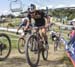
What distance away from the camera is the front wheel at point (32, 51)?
334 inches

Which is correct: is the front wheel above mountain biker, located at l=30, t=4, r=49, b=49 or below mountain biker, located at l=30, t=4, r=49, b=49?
below

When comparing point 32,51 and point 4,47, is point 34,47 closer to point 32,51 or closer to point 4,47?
point 32,51

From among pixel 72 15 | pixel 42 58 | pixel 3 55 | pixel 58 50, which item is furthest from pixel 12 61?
pixel 72 15

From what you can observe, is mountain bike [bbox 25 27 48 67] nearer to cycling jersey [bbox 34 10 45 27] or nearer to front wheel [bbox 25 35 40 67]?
front wheel [bbox 25 35 40 67]

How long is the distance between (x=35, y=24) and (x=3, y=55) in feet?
4.62

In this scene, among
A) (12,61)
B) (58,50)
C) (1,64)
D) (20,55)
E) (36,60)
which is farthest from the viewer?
(58,50)

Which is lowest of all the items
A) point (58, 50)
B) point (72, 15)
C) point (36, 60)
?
point (72, 15)

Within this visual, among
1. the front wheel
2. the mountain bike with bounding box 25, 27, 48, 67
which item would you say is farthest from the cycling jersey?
the front wheel

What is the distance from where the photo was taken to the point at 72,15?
59.3 metres

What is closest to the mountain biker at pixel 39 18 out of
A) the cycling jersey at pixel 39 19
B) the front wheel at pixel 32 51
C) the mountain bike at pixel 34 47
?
the cycling jersey at pixel 39 19

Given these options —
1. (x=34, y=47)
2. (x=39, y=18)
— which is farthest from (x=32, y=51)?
(x=39, y=18)

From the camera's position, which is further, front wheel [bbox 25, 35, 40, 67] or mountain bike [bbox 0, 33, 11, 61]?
mountain bike [bbox 0, 33, 11, 61]

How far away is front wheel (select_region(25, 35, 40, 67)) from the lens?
27.8ft

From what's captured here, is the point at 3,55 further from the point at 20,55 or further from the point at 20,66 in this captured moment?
the point at 20,55
